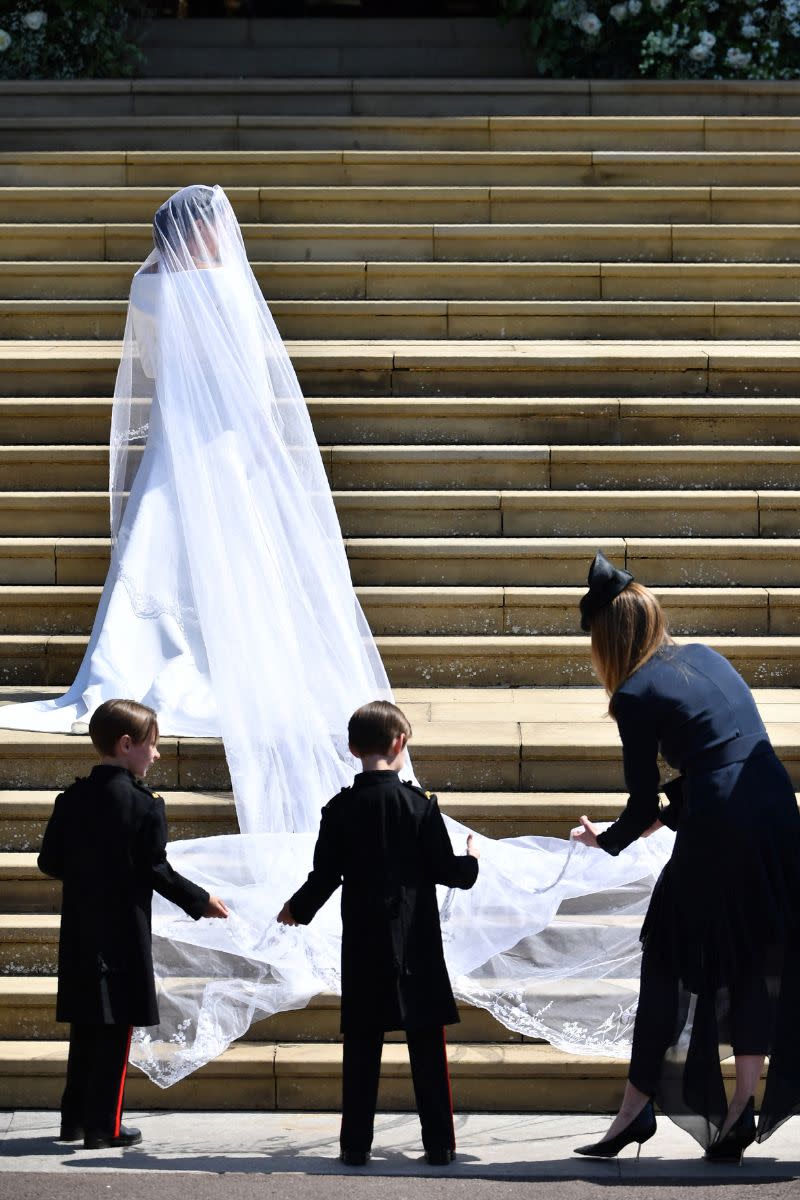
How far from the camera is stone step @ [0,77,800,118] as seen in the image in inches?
416

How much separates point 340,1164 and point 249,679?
1.82 metres

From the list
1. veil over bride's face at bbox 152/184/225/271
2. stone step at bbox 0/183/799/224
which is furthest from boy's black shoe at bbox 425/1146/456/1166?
stone step at bbox 0/183/799/224

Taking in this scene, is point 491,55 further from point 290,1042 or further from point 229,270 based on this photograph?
point 290,1042

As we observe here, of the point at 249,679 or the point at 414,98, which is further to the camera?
the point at 414,98

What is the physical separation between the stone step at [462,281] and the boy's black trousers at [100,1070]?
202 inches

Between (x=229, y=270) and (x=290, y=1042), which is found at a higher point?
(x=229, y=270)

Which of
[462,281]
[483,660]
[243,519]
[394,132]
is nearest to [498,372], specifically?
[462,281]

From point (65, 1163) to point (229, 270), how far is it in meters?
3.47

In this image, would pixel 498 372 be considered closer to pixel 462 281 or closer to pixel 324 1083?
pixel 462 281

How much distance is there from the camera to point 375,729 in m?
4.43

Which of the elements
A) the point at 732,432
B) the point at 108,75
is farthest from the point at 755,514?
the point at 108,75

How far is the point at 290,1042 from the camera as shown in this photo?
517cm

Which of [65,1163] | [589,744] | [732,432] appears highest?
[732,432]

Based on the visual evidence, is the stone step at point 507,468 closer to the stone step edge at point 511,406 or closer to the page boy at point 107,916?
the stone step edge at point 511,406
